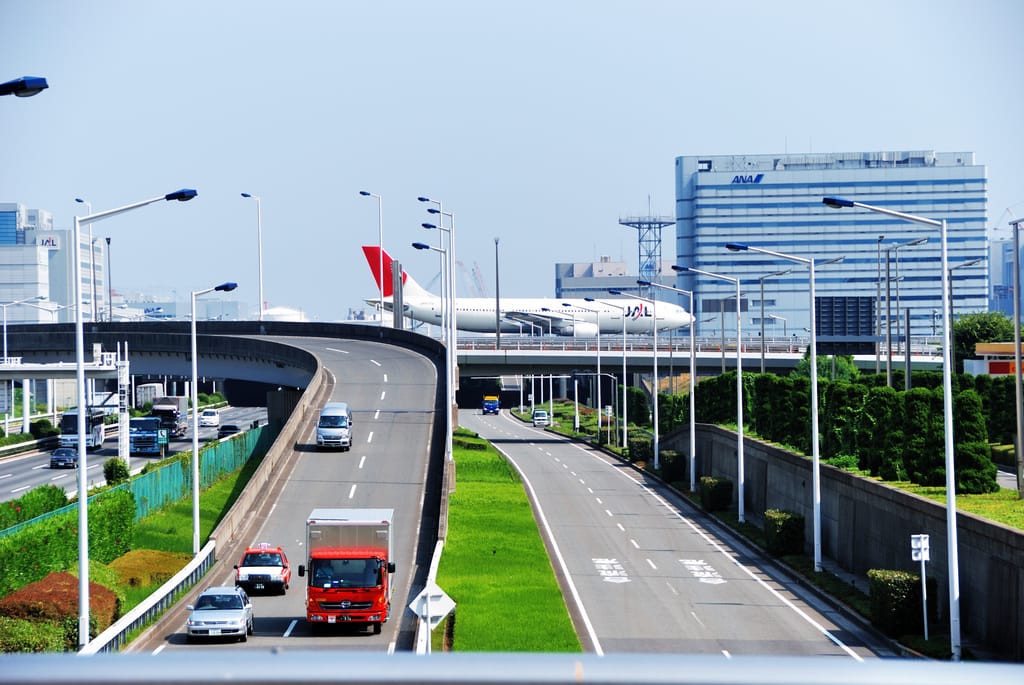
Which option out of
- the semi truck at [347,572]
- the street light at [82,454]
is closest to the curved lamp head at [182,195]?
the street light at [82,454]

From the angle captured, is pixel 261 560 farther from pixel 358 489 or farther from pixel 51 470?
pixel 51 470

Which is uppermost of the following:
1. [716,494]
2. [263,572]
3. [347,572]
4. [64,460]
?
[347,572]

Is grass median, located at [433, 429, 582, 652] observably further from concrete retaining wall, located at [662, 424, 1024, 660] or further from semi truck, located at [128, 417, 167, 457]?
semi truck, located at [128, 417, 167, 457]

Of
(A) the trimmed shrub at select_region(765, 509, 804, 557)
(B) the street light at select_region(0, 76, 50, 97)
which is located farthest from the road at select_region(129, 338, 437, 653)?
(A) the trimmed shrub at select_region(765, 509, 804, 557)

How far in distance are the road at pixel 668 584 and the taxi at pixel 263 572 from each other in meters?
9.09

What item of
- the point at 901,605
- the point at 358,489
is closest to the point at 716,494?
the point at 358,489

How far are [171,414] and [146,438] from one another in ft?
45.7

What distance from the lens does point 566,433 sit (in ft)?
392

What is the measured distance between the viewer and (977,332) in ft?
301

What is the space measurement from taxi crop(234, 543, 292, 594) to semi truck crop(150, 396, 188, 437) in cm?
6064

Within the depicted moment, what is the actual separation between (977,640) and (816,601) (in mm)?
7707

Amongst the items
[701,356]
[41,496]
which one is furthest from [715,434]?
[41,496]

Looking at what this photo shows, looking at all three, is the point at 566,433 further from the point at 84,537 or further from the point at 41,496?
the point at 84,537

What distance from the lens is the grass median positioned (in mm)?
29328
